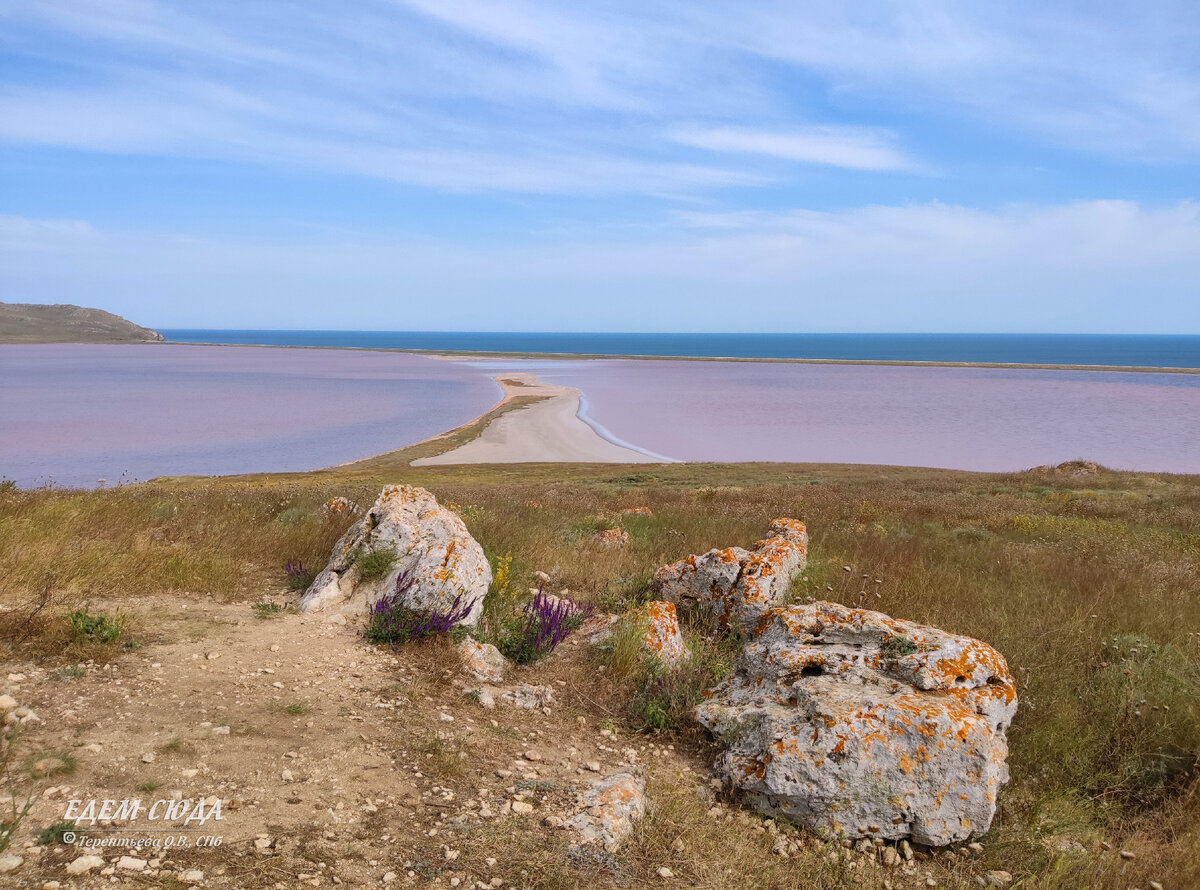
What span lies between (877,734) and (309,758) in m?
3.51

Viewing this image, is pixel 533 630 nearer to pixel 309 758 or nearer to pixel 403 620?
pixel 403 620

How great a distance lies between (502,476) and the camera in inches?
1458

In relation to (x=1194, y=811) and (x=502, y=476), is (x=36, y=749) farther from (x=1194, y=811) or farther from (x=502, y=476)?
(x=502, y=476)

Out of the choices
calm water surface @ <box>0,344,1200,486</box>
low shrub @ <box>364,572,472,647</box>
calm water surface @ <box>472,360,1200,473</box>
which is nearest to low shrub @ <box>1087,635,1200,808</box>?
low shrub @ <box>364,572,472,647</box>

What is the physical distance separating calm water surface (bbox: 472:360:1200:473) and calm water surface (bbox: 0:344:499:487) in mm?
19634

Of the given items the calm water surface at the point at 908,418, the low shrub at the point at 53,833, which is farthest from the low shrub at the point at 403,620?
the calm water surface at the point at 908,418

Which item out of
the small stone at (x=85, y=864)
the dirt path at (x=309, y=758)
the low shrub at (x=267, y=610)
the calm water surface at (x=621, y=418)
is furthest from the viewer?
the calm water surface at (x=621, y=418)

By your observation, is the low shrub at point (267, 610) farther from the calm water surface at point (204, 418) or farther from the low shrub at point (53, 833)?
the calm water surface at point (204, 418)

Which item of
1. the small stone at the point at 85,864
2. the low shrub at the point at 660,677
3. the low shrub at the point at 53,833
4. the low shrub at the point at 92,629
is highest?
the low shrub at the point at 92,629

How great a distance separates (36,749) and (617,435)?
54.5 meters

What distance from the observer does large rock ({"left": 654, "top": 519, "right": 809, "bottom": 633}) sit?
7121 millimetres

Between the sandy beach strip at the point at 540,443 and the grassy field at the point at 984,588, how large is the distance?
94.7ft

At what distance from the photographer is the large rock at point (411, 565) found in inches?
259

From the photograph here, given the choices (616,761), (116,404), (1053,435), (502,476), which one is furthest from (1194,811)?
(116,404)
